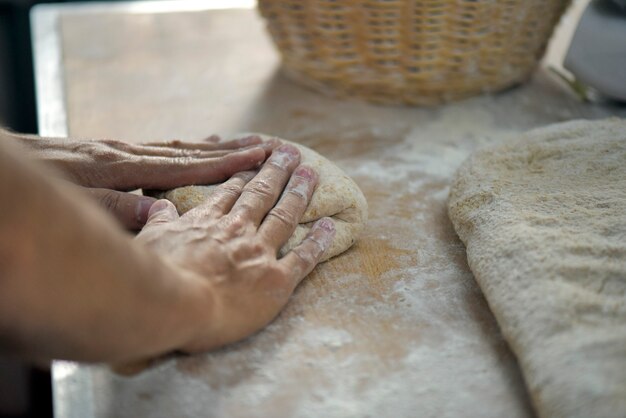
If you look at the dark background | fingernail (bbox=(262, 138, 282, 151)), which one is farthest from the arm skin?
the dark background

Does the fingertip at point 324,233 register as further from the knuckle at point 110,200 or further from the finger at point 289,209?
the knuckle at point 110,200

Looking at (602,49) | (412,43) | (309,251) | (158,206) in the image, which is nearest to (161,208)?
(158,206)

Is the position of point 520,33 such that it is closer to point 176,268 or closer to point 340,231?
point 340,231

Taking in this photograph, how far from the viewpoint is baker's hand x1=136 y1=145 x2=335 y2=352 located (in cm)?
92

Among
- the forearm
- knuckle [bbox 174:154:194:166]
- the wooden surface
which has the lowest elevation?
the wooden surface

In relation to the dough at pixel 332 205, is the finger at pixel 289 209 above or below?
above

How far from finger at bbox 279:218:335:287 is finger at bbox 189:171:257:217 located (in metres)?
0.13

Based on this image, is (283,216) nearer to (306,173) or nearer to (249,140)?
(306,173)

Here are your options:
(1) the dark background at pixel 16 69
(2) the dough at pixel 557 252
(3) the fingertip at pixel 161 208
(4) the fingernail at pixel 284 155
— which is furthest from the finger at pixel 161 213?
(1) the dark background at pixel 16 69

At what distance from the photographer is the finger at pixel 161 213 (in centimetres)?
105

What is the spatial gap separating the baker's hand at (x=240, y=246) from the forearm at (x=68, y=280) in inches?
3.9

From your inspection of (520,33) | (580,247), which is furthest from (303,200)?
(520,33)

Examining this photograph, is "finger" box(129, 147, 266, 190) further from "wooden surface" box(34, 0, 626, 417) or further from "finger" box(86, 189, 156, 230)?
"wooden surface" box(34, 0, 626, 417)

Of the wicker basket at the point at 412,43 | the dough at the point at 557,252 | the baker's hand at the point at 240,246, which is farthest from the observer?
the wicker basket at the point at 412,43
